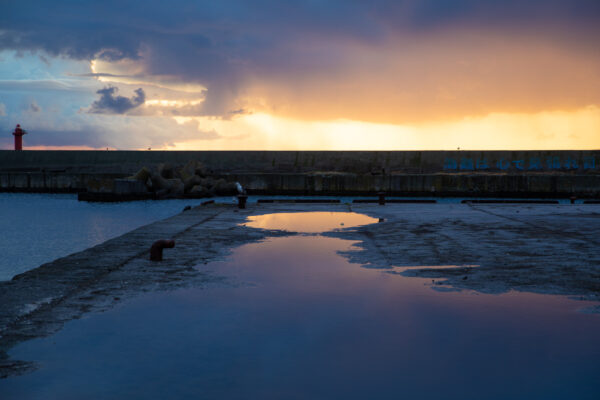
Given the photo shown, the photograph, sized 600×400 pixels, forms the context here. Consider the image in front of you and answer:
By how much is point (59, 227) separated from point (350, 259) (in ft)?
49.5

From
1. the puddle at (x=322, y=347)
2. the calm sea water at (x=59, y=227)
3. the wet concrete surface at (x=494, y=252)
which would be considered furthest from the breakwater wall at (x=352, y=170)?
the puddle at (x=322, y=347)

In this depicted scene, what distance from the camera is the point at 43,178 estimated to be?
49688mm

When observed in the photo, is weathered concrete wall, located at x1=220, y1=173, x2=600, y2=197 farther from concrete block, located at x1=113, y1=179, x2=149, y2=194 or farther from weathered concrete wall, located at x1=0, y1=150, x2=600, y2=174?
concrete block, located at x1=113, y1=179, x2=149, y2=194

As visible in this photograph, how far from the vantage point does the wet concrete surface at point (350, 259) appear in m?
5.49

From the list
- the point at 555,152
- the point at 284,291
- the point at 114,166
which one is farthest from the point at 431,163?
the point at 284,291

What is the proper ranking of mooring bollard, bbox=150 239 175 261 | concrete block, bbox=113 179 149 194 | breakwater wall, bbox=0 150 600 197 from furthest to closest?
breakwater wall, bbox=0 150 600 197
concrete block, bbox=113 179 149 194
mooring bollard, bbox=150 239 175 261

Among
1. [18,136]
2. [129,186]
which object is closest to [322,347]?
[129,186]

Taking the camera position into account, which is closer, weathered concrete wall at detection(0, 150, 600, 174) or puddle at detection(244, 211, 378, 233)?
puddle at detection(244, 211, 378, 233)

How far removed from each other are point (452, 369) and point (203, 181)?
38.6m

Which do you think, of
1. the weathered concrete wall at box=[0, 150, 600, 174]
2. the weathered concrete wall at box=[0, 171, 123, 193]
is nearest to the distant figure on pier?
the weathered concrete wall at box=[0, 150, 600, 174]

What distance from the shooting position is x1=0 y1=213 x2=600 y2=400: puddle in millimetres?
3506

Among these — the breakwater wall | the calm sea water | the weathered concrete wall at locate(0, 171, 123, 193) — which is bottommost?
the calm sea water

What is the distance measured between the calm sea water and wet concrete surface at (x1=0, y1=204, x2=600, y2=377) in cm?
266

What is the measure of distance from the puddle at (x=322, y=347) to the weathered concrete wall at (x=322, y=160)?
46595 mm
